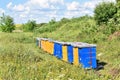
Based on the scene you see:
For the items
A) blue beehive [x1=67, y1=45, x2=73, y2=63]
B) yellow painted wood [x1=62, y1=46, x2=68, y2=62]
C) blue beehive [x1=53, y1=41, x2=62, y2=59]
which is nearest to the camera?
blue beehive [x1=67, y1=45, x2=73, y2=63]

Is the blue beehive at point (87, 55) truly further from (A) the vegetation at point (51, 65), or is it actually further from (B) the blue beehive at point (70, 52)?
(B) the blue beehive at point (70, 52)

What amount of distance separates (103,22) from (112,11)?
7.13 ft

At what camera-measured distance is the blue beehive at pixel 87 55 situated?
23281 millimetres

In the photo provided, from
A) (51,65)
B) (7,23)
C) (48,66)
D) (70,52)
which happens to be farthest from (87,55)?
(7,23)

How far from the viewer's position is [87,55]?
76.8ft

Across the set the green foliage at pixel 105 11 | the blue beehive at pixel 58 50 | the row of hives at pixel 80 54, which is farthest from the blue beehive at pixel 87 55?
the green foliage at pixel 105 11

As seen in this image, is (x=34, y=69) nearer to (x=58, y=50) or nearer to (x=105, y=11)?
(x=58, y=50)

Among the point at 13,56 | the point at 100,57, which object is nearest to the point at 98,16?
the point at 100,57

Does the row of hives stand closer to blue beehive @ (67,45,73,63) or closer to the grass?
blue beehive @ (67,45,73,63)

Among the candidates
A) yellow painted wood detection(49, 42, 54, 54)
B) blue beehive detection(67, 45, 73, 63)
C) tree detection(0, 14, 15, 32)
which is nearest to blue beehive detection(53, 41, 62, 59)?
yellow painted wood detection(49, 42, 54, 54)

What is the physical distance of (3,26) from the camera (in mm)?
104500

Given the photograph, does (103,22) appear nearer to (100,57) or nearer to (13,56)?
(100,57)

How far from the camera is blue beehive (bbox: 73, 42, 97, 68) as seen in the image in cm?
2328

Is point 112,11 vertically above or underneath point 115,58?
above
